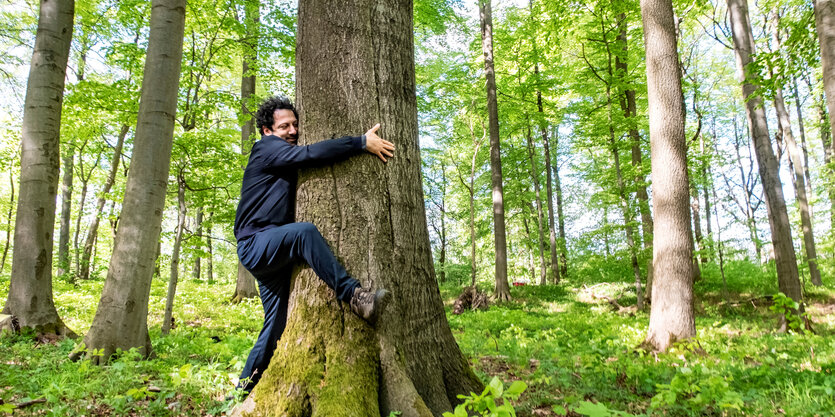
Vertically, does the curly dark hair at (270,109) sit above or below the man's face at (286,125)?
above

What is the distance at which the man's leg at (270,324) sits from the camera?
2891 mm

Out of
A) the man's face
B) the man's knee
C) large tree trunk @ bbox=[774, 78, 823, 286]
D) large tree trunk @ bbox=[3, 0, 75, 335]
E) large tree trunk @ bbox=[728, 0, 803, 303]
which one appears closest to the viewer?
the man's knee

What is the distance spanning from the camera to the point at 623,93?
1231 centimetres

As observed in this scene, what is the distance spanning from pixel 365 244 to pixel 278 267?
62 centimetres

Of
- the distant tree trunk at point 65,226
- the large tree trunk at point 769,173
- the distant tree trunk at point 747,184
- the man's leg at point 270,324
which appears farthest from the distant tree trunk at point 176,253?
the distant tree trunk at point 747,184

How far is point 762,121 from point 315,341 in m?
10.4

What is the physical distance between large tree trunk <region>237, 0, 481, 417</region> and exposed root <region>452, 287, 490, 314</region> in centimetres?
929

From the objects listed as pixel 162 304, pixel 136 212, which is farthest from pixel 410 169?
pixel 162 304

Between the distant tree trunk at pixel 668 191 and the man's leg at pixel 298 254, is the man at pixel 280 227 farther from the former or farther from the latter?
the distant tree trunk at pixel 668 191

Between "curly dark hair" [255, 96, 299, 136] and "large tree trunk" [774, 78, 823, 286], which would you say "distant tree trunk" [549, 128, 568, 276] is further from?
"curly dark hair" [255, 96, 299, 136]

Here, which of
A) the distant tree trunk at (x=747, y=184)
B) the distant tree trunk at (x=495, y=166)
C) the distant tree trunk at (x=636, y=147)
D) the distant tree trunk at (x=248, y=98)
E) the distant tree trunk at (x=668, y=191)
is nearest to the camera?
the distant tree trunk at (x=668, y=191)

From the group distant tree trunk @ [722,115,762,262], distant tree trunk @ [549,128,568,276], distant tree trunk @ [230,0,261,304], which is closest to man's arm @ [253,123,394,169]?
distant tree trunk @ [230,0,261,304]

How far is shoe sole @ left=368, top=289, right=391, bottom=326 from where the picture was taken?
2363 millimetres

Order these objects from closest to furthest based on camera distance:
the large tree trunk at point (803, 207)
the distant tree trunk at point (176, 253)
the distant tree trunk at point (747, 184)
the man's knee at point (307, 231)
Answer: the man's knee at point (307, 231), the distant tree trunk at point (176, 253), the large tree trunk at point (803, 207), the distant tree trunk at point (747, 184)
